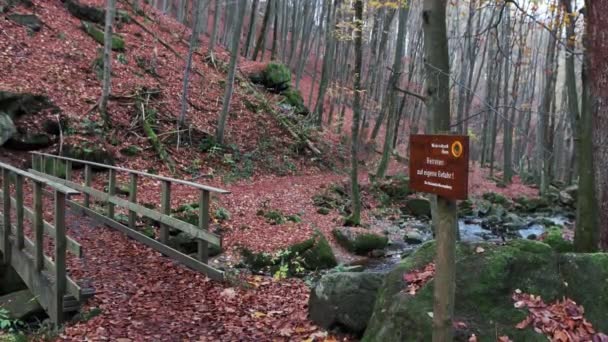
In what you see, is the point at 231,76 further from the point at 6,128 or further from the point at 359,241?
the point at 359,241

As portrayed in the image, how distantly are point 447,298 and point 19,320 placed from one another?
5.24 m

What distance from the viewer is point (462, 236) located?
1512 centimetres

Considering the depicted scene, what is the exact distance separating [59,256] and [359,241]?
7552mm

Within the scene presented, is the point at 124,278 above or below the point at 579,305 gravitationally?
below

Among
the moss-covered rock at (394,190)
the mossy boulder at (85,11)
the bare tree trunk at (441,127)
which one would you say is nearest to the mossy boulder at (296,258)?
the bare tree trunk at (441,127)

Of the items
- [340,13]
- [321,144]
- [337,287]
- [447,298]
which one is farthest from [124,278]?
[340,13]

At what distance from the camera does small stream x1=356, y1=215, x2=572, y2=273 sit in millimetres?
10691

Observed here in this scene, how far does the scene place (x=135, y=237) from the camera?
823cm

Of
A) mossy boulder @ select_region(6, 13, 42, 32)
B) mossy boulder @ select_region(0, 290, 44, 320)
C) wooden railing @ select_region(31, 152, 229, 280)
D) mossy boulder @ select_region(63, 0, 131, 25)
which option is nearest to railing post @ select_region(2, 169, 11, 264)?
mossy boulder @ select_region(0, 290, 44, 320)

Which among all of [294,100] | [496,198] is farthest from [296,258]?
[294,100]

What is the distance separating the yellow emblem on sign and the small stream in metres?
6.22

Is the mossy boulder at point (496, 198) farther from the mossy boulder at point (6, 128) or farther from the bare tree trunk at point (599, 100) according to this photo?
the mossy boulder at point (6, 128)

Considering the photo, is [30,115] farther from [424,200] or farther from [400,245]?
[424,200]

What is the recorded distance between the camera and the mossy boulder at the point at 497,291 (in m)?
3.95
